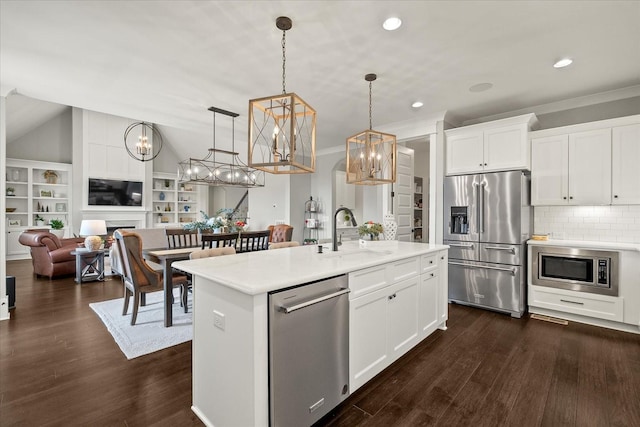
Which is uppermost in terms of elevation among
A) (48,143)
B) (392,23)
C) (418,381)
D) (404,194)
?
(48,143)

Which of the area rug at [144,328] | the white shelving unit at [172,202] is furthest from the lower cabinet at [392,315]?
the white shelving unit at [172,202]

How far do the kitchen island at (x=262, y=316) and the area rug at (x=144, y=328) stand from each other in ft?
3.91

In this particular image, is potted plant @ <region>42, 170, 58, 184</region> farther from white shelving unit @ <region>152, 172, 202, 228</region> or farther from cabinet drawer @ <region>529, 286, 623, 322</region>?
cabinet drawer @ <region>529, 286, 623, 322</region>

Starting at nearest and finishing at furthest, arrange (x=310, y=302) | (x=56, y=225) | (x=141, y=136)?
(x=310, y=302), (x=56, y=225), (x=141, y=136)

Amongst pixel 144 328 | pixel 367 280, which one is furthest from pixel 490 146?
pixel 144 328

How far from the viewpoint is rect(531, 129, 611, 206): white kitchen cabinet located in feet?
11.1

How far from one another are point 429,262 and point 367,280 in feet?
3.71

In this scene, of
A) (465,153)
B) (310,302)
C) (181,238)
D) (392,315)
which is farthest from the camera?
(181,238)

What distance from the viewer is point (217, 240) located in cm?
384

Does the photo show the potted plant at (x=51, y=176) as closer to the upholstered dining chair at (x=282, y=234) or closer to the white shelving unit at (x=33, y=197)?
the white shelving unit at (x=33, y=197)

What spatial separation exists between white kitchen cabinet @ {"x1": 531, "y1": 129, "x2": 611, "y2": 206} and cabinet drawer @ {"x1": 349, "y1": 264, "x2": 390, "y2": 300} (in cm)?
284

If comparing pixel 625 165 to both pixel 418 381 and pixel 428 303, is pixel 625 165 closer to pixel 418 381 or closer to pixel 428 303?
pixel 428 303

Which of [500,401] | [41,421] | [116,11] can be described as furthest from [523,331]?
[116,11]

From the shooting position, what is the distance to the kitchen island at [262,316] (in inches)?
Result: 57.6
